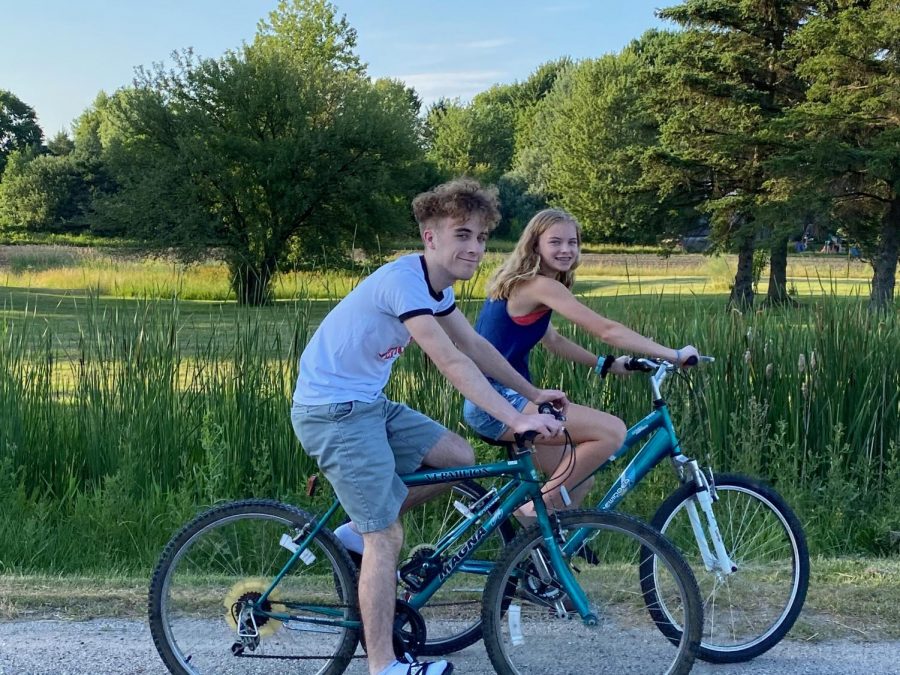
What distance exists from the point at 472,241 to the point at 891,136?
21.7m

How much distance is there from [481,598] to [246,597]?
0.83 metres

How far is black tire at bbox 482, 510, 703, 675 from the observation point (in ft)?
10.1

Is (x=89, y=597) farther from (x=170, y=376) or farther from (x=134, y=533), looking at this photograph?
(x=170, y=376)

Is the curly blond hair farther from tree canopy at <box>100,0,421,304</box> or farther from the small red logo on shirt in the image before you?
tree canopy at <box>100,0,421,304</box>

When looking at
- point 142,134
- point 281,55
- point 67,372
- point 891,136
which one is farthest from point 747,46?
point 67,372

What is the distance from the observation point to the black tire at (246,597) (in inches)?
127

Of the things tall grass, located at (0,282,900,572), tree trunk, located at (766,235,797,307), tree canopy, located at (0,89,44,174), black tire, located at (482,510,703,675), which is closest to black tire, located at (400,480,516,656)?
black tire, located at (482,510,703,675)

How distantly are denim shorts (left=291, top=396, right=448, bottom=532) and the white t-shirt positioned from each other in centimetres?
→ 5

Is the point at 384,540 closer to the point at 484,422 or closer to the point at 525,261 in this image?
the point at 484,422

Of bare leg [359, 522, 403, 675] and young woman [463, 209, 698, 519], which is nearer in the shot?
bare leg [359, 522, 403, 675]

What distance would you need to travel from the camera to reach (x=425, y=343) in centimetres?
298

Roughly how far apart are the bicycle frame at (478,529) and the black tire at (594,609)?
5 cm

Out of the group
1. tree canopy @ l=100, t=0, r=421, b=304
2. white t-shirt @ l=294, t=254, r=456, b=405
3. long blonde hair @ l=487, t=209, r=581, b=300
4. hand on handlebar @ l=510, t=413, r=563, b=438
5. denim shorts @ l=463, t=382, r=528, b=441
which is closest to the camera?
hand on handlebar @ l=510, t=413, r=563, b=438

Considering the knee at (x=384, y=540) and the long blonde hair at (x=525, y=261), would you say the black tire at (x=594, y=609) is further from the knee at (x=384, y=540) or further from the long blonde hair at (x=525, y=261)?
the long blonde hair at (x=525, y=261)
